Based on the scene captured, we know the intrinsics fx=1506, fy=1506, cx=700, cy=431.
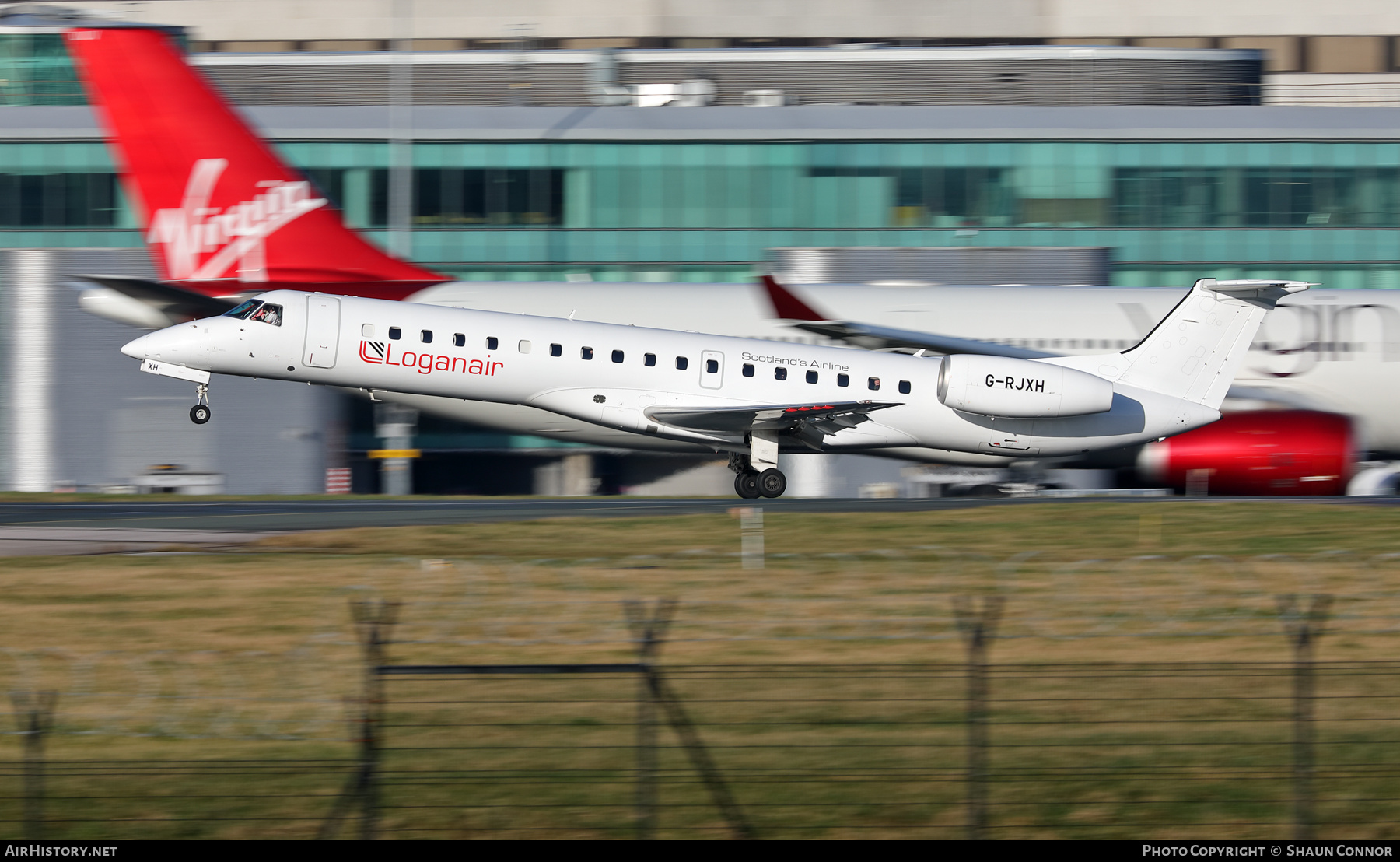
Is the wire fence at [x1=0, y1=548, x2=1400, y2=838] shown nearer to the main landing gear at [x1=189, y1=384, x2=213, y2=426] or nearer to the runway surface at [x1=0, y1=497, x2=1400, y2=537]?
the runway surface at [x1=0, y1=497, x2=1400, y2=537]

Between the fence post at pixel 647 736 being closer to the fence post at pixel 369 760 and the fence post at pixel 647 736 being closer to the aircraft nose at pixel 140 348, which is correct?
the fence post at pixel 369 760

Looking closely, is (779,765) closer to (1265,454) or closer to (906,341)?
(906,341)

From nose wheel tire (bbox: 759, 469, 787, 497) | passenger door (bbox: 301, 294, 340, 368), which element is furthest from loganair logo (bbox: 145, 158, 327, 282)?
nose wheel tire (bbox: 759, 469, 787, 497)

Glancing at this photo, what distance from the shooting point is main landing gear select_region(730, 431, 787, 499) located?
2817 cm

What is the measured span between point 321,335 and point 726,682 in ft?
52.4

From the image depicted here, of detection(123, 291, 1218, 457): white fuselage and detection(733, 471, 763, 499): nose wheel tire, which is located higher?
detection(123, 291, 1218, 457): white fuselage

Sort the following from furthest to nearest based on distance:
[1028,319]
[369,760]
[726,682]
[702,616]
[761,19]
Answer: [761,19], [1028,319], [702,616], [726,682], [369,760]

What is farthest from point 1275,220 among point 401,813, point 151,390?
point 401,813

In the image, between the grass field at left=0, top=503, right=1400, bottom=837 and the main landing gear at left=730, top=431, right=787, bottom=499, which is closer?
the grass field at left=0, top=503, right=1400, bottom=837

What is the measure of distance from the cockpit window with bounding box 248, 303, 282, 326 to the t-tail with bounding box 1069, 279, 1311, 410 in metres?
14.8

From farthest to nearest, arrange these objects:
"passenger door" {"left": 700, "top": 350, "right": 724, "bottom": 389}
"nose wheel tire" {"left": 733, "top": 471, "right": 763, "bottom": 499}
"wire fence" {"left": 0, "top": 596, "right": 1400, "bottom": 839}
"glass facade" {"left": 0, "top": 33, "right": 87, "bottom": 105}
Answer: "glass facade" {"left": 0, "top": 33, "right": 87, "bottom": 105} → "nose wheel tire" {"left": 733, "top": 471, "right": 763, "bottom": 499} → "passenger door" {"left": 700, "top": 350, "right": 724, "bottom": 389} → "wire fence" {"left": 0, "top": 596, "right": 1400, "bottom": 839}

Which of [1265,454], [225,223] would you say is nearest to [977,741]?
[1265,454]

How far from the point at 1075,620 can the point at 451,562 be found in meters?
7.21

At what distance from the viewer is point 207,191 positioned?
33.5 metres
